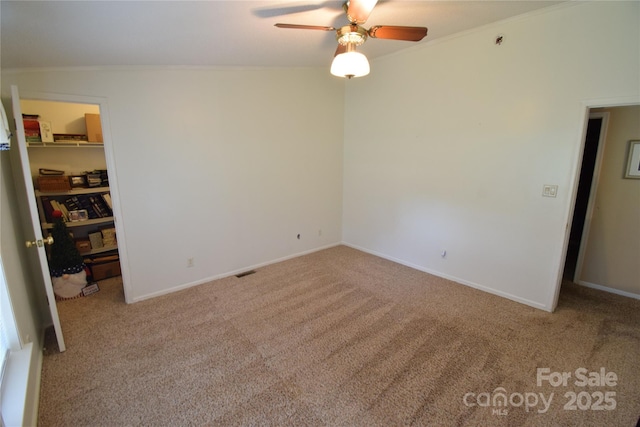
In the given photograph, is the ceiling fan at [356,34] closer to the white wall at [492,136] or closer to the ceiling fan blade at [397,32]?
the ceiling fan blade at [397,32]

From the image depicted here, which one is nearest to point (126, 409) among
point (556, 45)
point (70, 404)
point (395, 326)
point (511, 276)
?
point (70, 404)

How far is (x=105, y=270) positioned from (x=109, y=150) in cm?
176

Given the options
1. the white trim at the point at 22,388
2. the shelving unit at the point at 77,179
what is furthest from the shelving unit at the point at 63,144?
the white trim at the point at 22,388

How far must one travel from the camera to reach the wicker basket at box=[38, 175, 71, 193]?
328cm

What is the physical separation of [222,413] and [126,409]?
629 millimetres

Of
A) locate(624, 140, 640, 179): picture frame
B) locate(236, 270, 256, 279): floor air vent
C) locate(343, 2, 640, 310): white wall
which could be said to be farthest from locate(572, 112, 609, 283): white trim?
locate(236, 270, 256, 279): floor air vent

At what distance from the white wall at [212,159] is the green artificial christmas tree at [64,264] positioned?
76 centimetres

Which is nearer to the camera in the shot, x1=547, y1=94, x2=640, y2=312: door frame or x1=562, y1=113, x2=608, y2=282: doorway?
Result: x1=547, y1=94, x2=640, y2=312: door frame

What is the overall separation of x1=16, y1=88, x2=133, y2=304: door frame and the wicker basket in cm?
108

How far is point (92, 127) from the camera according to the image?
3635mm

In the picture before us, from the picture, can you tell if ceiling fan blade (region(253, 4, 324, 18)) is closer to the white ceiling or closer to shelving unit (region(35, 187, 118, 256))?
the white ceiling

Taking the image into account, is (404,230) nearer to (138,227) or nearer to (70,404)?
(138,227)

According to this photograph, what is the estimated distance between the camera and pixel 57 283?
3.13m

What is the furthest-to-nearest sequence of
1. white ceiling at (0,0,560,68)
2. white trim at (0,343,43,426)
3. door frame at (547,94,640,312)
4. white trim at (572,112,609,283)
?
white trim at (572,112,609,283) → door frame at (547,94,640,312) → white ceiling at (0,0,560,68) → white trim at (0,343,43,426)
